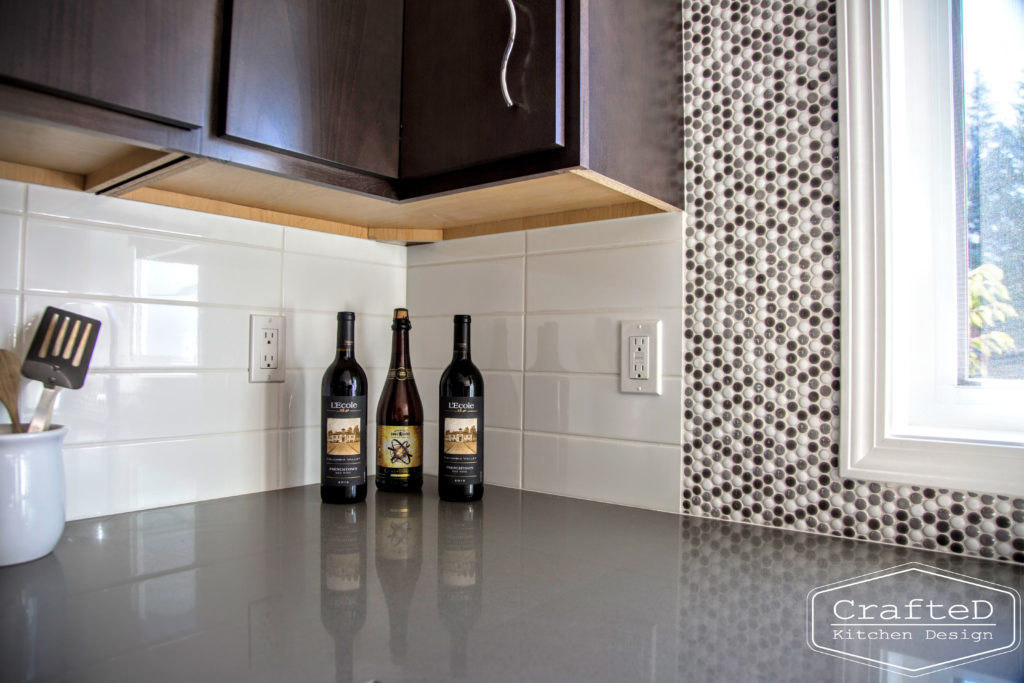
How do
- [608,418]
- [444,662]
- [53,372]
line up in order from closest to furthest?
[444,662]
[53,372]
[608,418]

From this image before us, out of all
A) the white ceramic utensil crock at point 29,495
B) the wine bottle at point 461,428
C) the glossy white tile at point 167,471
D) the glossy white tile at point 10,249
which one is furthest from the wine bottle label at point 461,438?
the glossy white tile at point 10,249

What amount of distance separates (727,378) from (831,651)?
526mm

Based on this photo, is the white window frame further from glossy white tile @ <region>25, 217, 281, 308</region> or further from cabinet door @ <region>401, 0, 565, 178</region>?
glossy white tile @ <region>25, 217, 281, 308</region>

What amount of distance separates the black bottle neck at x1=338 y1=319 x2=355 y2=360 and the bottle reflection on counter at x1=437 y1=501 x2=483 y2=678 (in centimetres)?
33

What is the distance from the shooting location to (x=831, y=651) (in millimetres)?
616

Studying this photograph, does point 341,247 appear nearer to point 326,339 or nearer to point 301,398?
point 326,339

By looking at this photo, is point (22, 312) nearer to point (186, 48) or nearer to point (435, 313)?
point (186, 48)

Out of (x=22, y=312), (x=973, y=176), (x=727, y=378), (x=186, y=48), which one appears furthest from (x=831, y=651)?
(x=22, y=312)

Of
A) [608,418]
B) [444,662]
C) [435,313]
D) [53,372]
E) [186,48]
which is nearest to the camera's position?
[444,662]

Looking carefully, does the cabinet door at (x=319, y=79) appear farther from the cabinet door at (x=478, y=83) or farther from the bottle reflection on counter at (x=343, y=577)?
the bottle reflection on counter at (x=343, y=577)

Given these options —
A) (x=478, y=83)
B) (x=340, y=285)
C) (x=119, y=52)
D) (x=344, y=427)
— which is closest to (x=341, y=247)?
(x=340, y=285)

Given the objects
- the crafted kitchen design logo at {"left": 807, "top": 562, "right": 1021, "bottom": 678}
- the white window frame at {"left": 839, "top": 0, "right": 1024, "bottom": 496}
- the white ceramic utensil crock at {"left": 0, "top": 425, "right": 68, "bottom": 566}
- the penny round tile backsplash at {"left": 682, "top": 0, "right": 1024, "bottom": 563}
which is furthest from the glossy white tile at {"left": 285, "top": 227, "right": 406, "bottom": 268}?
the crafted kitchen design logo at {"left": 807, "top": 562, "right": 1021, "bottom": 678}

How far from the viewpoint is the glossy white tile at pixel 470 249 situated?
1361 millimetres

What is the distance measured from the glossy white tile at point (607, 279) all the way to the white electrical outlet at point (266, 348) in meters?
0.51
